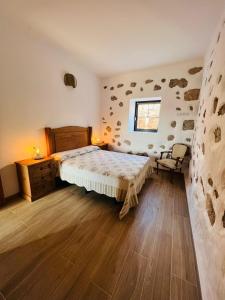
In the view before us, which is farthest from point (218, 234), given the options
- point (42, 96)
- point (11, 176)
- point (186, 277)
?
point (42, 96)

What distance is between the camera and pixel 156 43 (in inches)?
97.0

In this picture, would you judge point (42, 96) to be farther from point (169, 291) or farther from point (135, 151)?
point (169, 291)

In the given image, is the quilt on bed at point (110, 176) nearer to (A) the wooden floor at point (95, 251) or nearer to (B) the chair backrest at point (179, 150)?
(A) the wooden floor at point (95, 251)

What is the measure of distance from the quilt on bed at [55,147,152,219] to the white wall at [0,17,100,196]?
0.83 metres

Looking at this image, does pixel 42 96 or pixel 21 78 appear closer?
pixel 21 78

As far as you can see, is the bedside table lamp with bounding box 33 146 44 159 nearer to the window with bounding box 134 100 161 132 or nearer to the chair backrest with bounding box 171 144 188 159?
the window with bounding box 134 100 161 132

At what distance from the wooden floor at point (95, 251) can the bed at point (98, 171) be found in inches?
11.9

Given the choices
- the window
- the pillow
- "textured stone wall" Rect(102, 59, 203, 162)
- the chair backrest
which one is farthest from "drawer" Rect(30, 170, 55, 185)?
the chair backrest

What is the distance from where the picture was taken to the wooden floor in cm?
114

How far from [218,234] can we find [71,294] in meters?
1.25

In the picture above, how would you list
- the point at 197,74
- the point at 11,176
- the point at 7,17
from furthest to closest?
the point at 197,74, the point at 11,176, the point at 7,17

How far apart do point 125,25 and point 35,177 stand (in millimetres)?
2822

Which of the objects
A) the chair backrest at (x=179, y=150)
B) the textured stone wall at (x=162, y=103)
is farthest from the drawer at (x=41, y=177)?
the chair backrest at (x=179, y=150)

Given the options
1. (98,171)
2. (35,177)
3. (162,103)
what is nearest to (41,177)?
(35,177)
